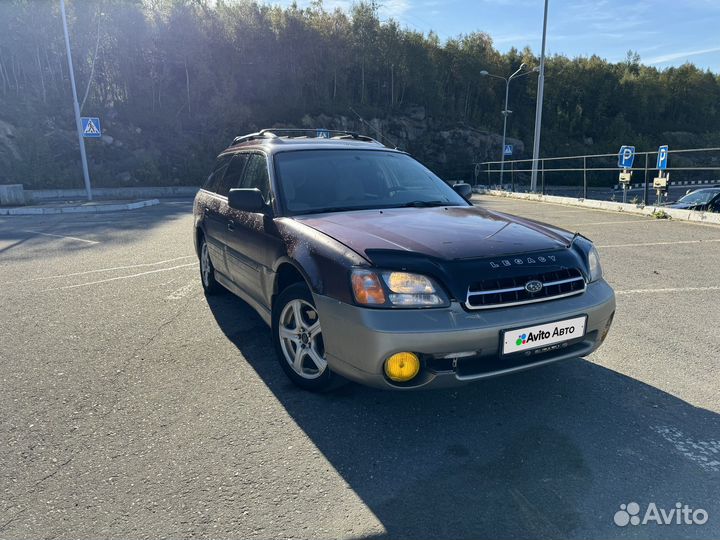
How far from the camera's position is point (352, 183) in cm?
371

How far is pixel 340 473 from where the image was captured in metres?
2.28

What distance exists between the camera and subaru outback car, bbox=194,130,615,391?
2.37m

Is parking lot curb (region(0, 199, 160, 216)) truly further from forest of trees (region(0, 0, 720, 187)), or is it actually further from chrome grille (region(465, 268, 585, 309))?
chrome grille (region(465, 268, 585, 309))

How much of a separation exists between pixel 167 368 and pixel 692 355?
3858 mm

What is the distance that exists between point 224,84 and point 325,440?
41251 millimetres

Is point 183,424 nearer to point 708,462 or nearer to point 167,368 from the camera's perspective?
point 167,368

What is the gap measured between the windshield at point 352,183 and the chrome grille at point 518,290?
129 cm

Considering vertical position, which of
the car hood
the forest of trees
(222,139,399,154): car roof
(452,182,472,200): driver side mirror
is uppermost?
the forest of trees

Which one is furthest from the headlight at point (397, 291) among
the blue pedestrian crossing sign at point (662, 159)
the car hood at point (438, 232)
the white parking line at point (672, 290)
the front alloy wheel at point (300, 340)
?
the blue pedestrian crossing sign at point (662, 159)

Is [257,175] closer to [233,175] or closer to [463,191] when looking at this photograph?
[233,175]

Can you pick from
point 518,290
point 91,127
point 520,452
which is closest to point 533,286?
point 518,290

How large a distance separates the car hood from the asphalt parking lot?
960 mm

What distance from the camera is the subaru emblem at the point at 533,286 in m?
2.52

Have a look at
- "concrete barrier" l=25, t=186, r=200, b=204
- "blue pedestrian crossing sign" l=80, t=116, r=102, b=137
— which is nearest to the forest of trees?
"concrete barrier" l=25, t=186, r=200, b=204
